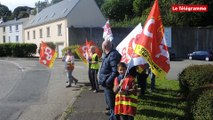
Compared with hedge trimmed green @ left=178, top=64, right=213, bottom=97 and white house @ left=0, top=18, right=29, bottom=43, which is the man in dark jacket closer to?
hedge trimmed green @ left=178, top=64, right=213, bottom=97

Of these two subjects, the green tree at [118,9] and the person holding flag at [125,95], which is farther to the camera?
the green tree at [118,9]

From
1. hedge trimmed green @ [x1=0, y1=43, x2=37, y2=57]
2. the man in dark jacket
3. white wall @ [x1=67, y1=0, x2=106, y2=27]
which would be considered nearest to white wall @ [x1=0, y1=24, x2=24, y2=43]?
hedge trimmed green @ [x1=0, y1=43, x2=37, y2=57]

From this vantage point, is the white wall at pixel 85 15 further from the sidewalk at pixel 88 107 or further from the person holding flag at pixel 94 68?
the sidewalk at pixel 88 107

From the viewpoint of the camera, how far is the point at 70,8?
53.7m

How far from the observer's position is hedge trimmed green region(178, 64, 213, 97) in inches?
411

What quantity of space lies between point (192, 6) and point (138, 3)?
18818 mm

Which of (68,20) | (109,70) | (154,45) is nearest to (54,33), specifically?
(68,20)

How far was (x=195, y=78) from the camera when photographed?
10688 mm

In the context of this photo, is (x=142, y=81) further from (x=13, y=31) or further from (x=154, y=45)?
(x=13, y=31)

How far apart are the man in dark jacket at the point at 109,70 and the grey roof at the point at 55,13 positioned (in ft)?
148

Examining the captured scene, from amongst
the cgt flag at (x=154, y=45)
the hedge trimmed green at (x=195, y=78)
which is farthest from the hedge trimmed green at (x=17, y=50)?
the cgt flag at (x=154, y=45)

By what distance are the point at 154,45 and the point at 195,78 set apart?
297 cm

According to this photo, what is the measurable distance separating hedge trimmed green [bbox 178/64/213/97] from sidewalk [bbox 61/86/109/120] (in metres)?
2.38

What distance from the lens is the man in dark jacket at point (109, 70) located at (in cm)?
819
